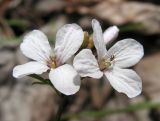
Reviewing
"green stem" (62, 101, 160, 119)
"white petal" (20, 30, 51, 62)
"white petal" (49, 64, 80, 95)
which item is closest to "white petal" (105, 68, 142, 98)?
"white petal" (49, 64, 80, 95)

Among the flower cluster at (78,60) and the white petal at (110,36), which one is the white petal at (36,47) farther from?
the white petal at (110,36)

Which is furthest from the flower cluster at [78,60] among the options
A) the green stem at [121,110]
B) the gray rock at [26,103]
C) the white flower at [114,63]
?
the gray rock at [26,103]

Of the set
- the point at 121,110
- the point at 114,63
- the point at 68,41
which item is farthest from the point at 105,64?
the point at 121,110

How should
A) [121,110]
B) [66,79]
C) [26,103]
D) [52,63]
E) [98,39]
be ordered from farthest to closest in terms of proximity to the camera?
[26,103] → [121,110] → [52,63] → [98,39] → [66,79]

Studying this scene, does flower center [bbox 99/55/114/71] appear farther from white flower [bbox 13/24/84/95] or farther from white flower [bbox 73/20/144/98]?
white flower [bbox 13/24/84/95]

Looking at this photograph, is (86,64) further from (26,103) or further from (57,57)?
(26,103)

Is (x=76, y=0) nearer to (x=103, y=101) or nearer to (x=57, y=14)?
(x=57, y=14)
